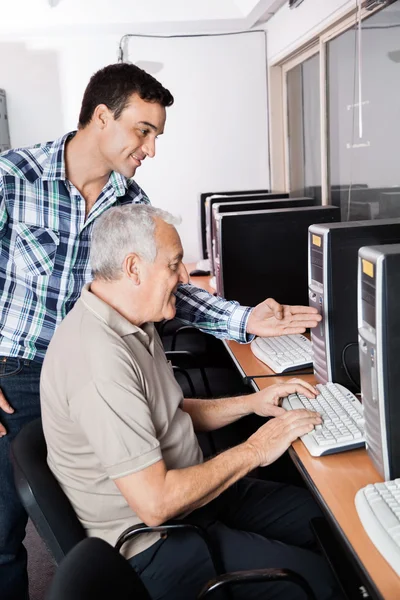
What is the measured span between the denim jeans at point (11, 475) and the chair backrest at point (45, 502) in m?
0.34

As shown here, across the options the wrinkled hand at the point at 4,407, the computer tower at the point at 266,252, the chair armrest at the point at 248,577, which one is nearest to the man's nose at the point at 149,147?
the computer tower at the point at 266,252

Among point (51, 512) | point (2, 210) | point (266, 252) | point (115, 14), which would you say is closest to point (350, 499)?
point (51, 512)

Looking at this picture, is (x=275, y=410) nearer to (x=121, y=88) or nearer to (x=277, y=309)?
(x=277, y=309)

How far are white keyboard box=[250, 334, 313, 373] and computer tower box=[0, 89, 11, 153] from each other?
274 cm

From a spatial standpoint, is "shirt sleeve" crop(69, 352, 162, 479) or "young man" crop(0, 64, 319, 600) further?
Answer: "young man" crop(0, 64, 319, 600)

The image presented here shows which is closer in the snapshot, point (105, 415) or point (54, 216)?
point (105, 415)

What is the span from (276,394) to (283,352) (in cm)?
41

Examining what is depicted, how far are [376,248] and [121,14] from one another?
11.0 ft

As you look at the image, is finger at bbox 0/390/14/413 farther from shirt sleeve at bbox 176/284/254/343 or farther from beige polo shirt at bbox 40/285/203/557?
shirt sleeve at bbox 176/284/254/343

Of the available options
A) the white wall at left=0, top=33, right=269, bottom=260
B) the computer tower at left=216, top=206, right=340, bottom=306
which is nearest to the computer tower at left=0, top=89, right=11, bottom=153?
the white wall at left=0, top=33, right=269, bottom=260

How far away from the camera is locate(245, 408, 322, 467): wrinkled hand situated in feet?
4.80

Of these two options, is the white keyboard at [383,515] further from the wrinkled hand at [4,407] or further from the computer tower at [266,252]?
the computer tower at [266,252]

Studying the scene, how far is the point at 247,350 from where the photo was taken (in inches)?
91.4

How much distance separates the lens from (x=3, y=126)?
4.31 meters
